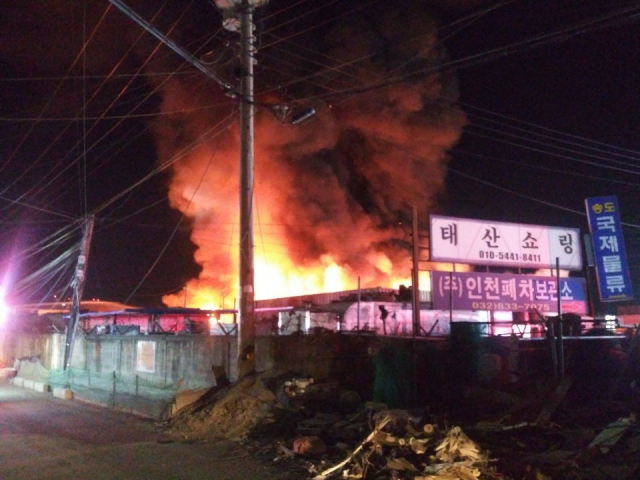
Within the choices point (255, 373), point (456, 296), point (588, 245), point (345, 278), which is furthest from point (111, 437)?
point (345, 278)

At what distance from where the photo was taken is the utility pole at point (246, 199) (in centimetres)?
1224

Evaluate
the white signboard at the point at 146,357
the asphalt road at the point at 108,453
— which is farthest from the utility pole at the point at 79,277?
the asphalt road at the point at 108,453

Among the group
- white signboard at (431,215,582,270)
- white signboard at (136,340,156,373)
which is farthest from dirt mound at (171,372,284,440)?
white signboard at (431,215,582,270)

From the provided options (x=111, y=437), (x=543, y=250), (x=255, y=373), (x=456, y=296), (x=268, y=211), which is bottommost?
(x=111, y=437)

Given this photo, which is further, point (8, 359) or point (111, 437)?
point (8, 359)

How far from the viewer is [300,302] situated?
87.4ft

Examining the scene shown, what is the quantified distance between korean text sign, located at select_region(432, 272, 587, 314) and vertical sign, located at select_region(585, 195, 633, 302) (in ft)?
4.43

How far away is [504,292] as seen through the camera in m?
17.7

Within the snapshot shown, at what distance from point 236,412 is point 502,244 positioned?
10.5 meters

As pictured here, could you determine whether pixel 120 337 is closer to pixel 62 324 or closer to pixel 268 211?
pixel 62 324

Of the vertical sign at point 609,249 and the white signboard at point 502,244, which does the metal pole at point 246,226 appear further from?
the vertical sign at point 609,249

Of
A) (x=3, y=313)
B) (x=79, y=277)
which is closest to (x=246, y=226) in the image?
(x=79, y=277)

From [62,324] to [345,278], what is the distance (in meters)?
15.3

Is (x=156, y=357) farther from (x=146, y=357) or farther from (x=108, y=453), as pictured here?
(x=108, y=453)
